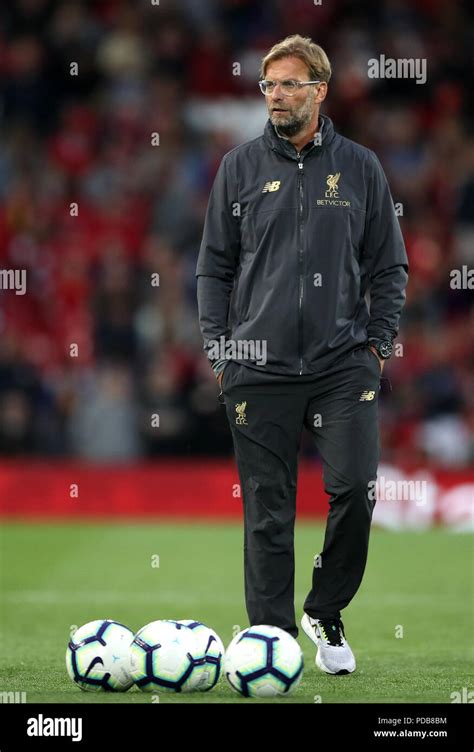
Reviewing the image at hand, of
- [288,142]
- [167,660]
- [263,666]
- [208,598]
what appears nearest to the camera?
[263,666]

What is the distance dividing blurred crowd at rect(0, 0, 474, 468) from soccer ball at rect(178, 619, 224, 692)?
9.21 metres

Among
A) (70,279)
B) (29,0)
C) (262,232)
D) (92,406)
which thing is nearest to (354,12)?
(29,0)

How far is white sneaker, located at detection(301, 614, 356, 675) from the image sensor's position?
696cm

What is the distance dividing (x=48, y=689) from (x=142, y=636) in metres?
0.46

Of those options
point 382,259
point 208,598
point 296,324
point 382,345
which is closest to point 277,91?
point 382,259

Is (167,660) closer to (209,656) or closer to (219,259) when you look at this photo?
(209,656)

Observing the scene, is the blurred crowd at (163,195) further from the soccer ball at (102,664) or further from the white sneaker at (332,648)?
the soccer ball at (102,664)

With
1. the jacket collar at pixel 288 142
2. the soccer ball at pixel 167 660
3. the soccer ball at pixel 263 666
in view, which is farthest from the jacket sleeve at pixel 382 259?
the soccer ball at pixel 167 660

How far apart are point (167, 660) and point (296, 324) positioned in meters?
1.57

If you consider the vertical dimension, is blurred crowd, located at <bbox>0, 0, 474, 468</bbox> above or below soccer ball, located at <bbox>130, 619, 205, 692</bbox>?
above

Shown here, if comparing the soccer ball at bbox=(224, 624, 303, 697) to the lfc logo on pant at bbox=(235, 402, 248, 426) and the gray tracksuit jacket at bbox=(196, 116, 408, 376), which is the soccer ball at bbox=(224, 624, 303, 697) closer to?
the lfc logo on pant at bbox=(235, 402, 248, 426)

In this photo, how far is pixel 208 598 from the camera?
10.3 meters

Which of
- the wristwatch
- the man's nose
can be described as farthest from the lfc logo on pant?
the man's nose

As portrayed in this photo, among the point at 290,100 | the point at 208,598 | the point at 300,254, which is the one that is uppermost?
the point at 290,100
